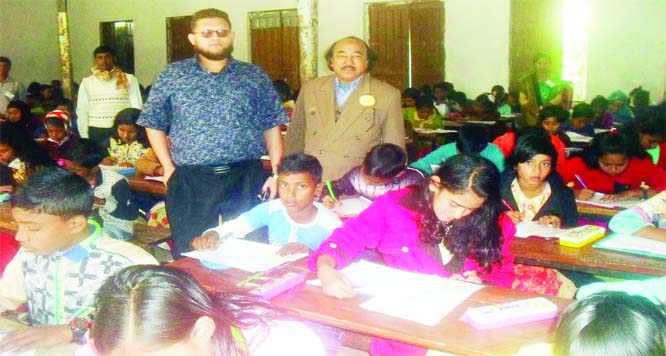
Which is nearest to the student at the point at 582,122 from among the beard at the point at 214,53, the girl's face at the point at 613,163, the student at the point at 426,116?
the student at the point at 426,116

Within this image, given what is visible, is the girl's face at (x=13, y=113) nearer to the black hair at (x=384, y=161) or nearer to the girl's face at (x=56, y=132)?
the girl's face at (x=56, y=132)

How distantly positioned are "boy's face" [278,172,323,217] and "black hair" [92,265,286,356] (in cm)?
162

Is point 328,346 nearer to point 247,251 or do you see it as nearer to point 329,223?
point 247,251

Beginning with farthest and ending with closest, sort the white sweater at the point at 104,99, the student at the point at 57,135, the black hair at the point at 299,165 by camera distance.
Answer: the white sweater at the point at 104,99, the student at the point at 57,135, the black hair at the point at 299,165

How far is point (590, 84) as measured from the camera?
8.78m

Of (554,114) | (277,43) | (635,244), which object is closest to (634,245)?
(635,244)

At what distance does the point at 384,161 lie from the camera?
3.57 meters

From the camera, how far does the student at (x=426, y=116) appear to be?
7.66 metres

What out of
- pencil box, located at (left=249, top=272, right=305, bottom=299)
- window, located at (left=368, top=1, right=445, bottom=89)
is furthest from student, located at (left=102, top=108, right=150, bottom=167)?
window, located at (left=368, top=1, right=445, bottom=89)

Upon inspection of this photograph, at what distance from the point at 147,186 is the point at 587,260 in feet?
9.09

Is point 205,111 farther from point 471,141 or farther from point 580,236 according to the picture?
point 471,141

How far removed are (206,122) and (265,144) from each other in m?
0.37

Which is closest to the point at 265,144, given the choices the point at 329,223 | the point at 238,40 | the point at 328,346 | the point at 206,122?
the point at 206,122

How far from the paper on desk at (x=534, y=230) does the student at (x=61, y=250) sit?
159 centimetres
